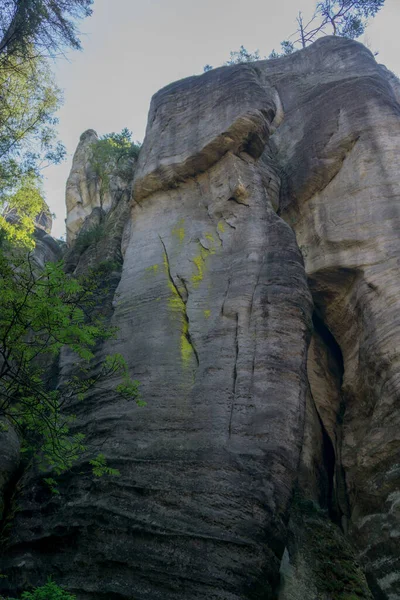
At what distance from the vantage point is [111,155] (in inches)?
941

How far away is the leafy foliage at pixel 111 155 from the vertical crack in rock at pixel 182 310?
34.4 feet

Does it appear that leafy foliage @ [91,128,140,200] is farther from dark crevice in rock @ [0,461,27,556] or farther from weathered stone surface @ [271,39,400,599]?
dark crevice in rock @ [0,461,27,556]

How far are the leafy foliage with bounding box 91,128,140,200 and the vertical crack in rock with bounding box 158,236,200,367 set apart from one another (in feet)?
34.4

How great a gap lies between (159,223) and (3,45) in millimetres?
6825

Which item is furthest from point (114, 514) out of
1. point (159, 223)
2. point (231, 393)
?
point (159, 223)

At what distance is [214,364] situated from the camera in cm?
1020

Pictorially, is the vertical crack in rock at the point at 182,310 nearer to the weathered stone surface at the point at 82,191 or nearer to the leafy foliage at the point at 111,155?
the leafy foliage at the point at 111,155

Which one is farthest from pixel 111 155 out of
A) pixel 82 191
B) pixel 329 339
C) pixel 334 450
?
pixel 334 450

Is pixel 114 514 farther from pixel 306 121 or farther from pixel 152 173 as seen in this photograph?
pixel 306 121

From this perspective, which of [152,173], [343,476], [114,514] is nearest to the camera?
[114,514]

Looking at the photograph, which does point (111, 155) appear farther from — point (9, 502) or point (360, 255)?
point (9, 502)

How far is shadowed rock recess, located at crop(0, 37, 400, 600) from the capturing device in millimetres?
8094

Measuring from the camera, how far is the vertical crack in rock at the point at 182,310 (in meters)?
10.7

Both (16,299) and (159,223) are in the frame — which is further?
(159,223)
